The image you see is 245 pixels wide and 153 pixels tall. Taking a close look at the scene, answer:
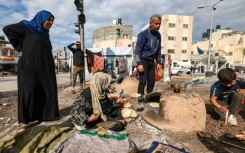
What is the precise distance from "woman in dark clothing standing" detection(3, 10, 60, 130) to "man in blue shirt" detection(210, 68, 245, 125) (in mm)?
2992

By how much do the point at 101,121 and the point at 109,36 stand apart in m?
67.3

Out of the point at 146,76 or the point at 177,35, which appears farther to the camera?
the point at 177,35

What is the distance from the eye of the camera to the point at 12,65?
123ft

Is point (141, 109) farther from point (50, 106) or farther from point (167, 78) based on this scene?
point (167, 78)

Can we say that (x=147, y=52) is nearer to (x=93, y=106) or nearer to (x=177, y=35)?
(x=93, y=106)

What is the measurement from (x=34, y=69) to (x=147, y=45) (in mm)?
2216

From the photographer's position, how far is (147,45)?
4270 millimetres

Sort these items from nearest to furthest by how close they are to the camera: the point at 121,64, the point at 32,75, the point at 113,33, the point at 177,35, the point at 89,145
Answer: the point at 89,145
the point at 32,75
the point at 121,64
the point at 177,35
the point at 113,33

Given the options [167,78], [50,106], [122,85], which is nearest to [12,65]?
[167,78]

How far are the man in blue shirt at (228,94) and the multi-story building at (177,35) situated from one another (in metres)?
50.1

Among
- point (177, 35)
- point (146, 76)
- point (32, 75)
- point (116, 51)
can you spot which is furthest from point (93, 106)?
point (177, 35)

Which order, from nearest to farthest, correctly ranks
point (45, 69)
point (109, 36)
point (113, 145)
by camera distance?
point (113, 145), point (45, 69), point (109, 36)

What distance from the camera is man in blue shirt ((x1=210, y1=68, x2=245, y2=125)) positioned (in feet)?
12.3

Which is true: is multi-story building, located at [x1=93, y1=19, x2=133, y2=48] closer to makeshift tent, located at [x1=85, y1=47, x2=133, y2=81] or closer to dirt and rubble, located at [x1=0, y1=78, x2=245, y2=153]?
makeshift tent, located at [x1=85, y1=47, x2=133, y2=81]
